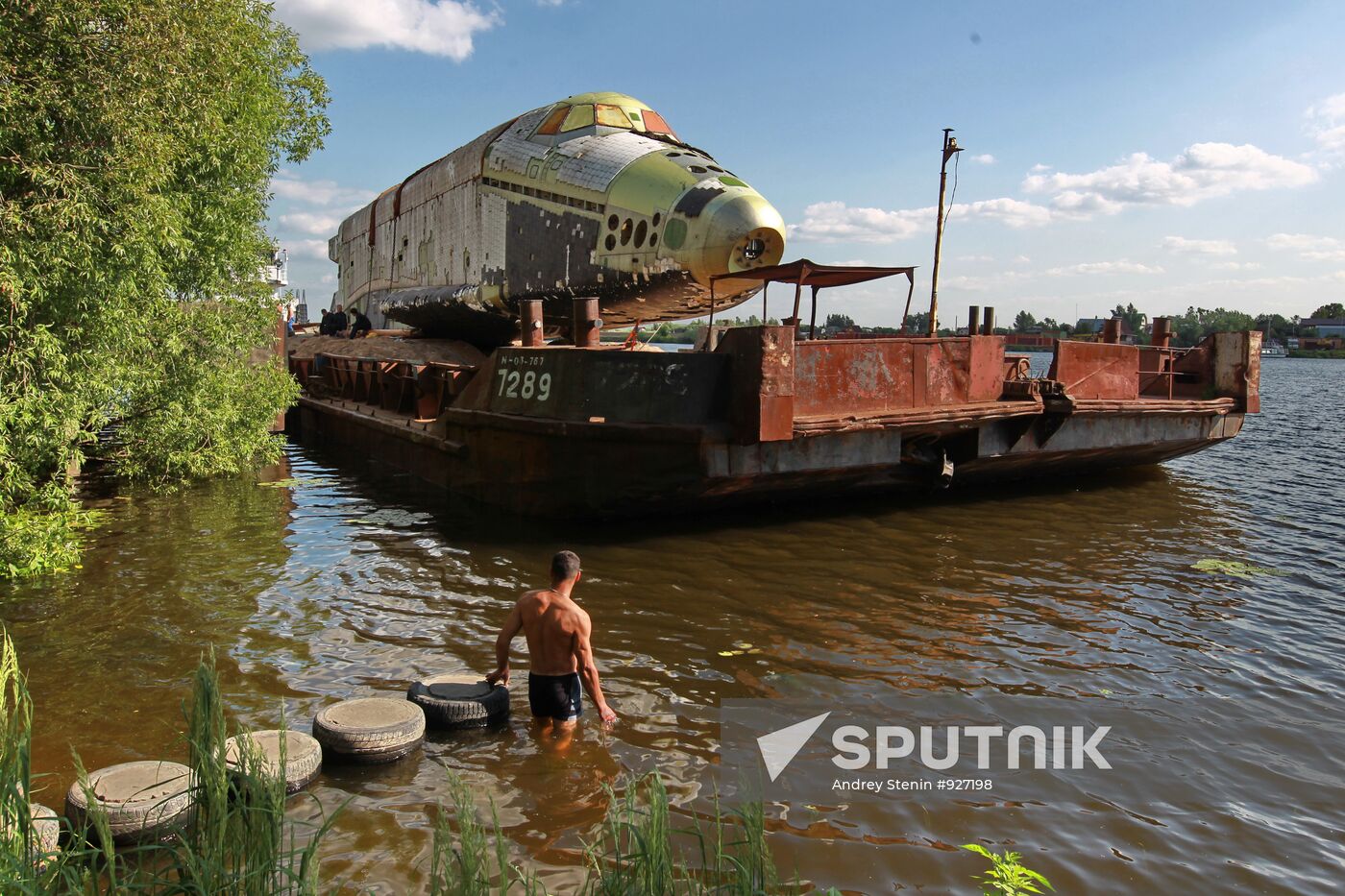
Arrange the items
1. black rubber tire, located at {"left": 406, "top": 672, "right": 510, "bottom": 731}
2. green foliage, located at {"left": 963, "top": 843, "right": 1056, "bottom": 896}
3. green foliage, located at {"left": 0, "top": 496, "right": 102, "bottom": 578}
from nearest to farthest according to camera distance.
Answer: green foliage, located at {"left": 963, "top": 843, "right": 1056, "bottom": 896}, black rubber tire, located at {"left": 406, "top": 672, "right": 510, "bottom": 731}, green foliage, located at {"left": 0, "top": 496, "right": 102, "bottom": 578}

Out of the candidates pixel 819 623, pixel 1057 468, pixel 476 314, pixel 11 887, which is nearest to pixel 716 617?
pixel 819 623

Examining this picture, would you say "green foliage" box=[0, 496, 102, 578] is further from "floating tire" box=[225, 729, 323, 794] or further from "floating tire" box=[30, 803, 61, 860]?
"floating tire" box=[30, 803, 61, 860]

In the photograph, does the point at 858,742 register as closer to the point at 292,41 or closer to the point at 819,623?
the point at 819,623

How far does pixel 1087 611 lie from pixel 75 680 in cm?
754

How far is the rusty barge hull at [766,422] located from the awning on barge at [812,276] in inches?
24.9

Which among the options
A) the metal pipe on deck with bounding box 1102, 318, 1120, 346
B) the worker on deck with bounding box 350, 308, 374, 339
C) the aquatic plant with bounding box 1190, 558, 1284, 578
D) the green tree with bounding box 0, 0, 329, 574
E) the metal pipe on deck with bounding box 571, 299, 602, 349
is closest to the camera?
the green tree with bounding box 0, 0, 329, 574

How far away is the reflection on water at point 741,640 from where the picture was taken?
4324 mm

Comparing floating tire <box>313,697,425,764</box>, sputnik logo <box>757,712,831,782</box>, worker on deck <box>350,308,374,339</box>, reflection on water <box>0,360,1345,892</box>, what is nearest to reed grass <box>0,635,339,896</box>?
reflection on water <box>0,360,1345,892</box>

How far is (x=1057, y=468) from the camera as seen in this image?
44.6 ft

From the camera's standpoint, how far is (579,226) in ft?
42.4

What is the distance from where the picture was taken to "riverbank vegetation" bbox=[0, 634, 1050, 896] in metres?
3.03

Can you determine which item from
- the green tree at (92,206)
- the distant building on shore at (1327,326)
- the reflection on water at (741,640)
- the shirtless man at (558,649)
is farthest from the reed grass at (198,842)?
the distant building on shore at (1327,326)

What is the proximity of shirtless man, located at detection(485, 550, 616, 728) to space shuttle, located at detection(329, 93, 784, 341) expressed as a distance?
6.57 metres

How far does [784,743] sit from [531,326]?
22.8ft
